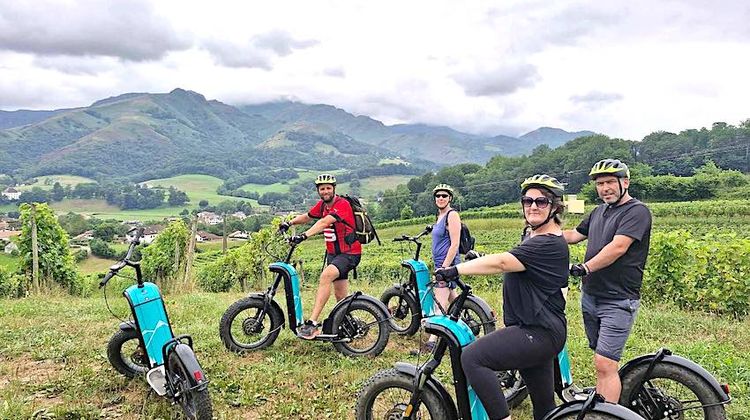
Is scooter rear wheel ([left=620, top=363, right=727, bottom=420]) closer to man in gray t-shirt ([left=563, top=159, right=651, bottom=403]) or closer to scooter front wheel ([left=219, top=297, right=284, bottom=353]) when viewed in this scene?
man in gray t-shirt ([left=563, top=159, right=651, bottom=403])

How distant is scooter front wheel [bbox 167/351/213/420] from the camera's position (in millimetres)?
3689

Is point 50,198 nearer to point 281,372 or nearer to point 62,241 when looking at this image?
point 62,241

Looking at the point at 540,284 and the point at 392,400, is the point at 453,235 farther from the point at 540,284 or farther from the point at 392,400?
the point at 540,284

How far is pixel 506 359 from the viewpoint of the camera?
2.84 m

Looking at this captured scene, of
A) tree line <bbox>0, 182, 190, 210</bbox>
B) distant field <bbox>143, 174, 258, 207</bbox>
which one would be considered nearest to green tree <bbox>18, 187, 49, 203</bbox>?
tree line <bbox>0, 182, 190, 210</bbox>

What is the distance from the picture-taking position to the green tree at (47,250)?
10.6 meters

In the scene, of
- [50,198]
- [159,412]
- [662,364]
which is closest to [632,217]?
[662,364]

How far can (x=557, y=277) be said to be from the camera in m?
2.77

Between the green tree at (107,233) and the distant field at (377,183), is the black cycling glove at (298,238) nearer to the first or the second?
the green tree at (107,233)

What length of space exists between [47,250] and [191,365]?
9.34 m

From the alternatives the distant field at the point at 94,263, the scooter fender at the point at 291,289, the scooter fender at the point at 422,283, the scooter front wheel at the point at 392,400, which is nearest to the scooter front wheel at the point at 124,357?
the scooter fender at the point at 291,289

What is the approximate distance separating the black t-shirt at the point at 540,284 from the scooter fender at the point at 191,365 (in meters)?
2.38

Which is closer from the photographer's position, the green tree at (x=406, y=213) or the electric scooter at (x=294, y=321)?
the electric scooter at (x=294, y=321)

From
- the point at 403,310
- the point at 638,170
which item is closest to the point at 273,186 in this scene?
the point at 638,170
